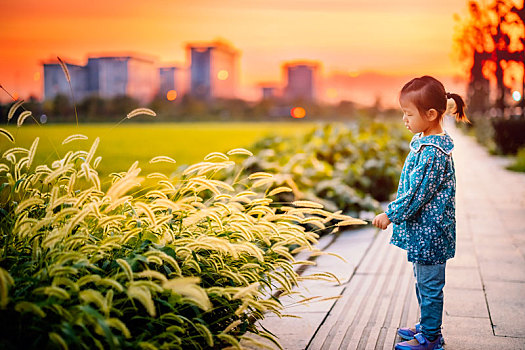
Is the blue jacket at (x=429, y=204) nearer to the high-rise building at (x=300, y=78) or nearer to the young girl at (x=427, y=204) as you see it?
the young girl at (x=427, y=204)

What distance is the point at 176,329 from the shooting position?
2359mm

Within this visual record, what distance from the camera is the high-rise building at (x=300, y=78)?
131375 mm

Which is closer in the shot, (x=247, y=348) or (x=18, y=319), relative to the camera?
(x=18, y=319)

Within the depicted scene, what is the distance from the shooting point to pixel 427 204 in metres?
3.09

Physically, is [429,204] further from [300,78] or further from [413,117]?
[300,78]

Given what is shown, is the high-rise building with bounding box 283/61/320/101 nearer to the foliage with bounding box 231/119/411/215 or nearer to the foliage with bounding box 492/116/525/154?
the foliage with bounding box 492/116/525/154

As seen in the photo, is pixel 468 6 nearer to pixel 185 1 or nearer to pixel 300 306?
pixel 185 1

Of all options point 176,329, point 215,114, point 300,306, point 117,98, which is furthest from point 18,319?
point 215,114

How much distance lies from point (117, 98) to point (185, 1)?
2338 inches

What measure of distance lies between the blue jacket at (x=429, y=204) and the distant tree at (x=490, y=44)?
37.3ft

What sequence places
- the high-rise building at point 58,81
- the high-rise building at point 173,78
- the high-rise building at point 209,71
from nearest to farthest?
the high-rise building at point 58,81
the high-rise building at point 173,78
the high-rise building at point 209,71

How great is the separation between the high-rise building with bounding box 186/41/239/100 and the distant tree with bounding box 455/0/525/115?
8368 cm

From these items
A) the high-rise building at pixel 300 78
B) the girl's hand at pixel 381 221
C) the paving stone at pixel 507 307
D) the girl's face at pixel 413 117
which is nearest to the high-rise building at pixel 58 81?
the paving stone at pixel 507 307

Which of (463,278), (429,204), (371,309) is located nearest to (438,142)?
(429,204)
